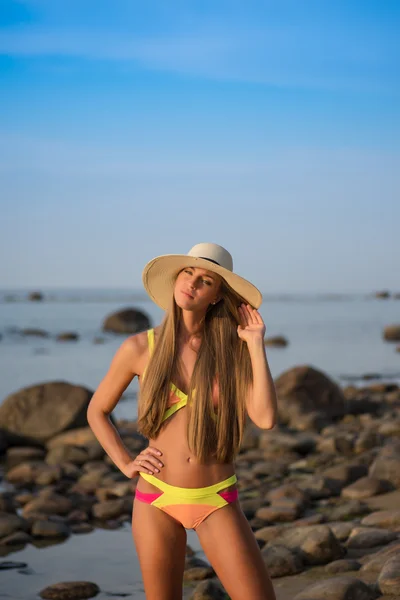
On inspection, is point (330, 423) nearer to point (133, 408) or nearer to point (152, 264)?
point (133, 408)

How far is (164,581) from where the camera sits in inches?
164

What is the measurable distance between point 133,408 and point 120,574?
1157cm

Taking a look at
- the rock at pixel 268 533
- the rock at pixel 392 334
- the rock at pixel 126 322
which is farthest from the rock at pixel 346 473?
the rock at pixel 126 322

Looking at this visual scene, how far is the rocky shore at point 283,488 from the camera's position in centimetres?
712

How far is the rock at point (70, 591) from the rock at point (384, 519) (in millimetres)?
2737

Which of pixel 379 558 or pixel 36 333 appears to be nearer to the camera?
pixel 379 558

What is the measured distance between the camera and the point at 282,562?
7223mm

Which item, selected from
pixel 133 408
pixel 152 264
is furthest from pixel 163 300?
pixel 133 408

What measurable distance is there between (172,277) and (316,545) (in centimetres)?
382

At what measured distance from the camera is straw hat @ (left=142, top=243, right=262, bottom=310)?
4.32m

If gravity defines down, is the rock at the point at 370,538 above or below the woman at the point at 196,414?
below

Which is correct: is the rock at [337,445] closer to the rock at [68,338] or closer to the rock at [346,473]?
the rock at [346,473]

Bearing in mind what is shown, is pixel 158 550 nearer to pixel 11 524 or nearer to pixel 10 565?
pixel 10 565

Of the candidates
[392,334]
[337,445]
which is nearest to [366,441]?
[337,445]
